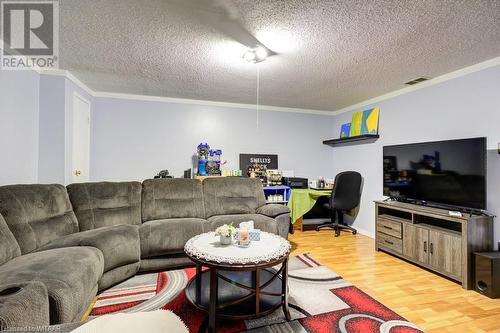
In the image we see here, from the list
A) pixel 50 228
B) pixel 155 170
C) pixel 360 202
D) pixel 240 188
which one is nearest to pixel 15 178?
pixel 50 228

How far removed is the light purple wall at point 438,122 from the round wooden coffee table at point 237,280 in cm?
248

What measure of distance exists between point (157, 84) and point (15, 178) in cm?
203

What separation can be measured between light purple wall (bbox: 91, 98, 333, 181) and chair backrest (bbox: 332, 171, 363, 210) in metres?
1.07

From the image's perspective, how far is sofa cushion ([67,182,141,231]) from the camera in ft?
8.83

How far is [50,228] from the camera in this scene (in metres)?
2.23

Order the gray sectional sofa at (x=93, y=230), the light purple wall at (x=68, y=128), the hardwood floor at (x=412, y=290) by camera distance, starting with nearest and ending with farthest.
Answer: the gray sectional sofa at (x=93, y=230), the hardwood floor at (x=412, y=290), the light purple wall at (x=68, y=128)

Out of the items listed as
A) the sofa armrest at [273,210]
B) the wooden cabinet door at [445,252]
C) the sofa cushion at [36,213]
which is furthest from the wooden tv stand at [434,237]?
the sofa cushion at [36,213]

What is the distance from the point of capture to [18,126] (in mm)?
2664

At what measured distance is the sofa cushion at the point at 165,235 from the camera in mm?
2600

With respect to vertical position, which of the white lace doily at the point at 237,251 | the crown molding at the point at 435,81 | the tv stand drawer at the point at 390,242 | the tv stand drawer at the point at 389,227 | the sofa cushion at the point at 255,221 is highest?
the crown molding at the point at 435,81

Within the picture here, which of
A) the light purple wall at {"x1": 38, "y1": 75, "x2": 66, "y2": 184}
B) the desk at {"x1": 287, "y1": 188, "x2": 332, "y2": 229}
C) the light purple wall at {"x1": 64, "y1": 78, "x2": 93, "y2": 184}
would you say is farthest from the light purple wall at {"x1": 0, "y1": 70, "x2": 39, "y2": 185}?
the desk at {"x1": 287, "y1": 188, "x2": 332, "y2": 229}

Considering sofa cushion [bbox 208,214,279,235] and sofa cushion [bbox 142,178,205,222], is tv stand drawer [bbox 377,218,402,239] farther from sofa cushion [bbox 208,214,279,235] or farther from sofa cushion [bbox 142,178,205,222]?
sofa cushion [bbox 142,178,205,222]

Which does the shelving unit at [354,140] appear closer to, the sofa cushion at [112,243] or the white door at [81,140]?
the sofa cushion at [112,243]

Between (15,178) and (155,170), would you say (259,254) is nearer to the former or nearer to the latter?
(15,178)
